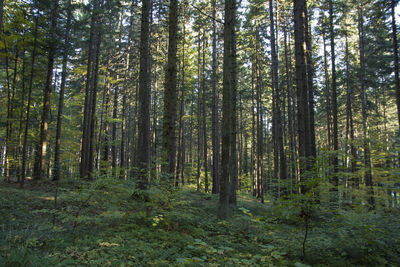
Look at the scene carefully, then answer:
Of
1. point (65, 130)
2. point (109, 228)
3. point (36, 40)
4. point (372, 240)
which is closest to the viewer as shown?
point (372, 240)

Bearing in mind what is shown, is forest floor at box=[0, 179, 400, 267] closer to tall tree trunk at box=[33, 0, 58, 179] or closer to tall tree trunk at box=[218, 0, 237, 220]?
tall tree trunk at box=[218, 0, 237, 220]

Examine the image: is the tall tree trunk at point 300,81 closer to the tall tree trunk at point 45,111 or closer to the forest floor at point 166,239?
the forest floor at point 166,239

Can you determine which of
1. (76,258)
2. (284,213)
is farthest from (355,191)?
(76,258)

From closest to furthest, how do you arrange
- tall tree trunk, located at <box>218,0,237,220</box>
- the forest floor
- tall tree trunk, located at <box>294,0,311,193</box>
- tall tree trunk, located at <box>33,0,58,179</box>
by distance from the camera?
1. the forest floor
2. tall tree trunk, located at <box>218,0,237,220</box>
3. tall tree trunk, located at <box>294,0,311,193</box>
4. tall tree trunk, located at <box>33,0,58,179</box>

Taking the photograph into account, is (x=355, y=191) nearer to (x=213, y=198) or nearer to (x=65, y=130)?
(x=213, y=198)

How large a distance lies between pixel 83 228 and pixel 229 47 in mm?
7600

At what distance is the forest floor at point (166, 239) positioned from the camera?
368cm

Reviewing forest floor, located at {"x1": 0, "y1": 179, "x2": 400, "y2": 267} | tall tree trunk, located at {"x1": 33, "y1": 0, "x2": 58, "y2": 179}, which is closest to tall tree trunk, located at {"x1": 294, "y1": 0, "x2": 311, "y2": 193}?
forest floor, located at {"x1": 0, "y1": 179, "x2": 400, "y2": 267}

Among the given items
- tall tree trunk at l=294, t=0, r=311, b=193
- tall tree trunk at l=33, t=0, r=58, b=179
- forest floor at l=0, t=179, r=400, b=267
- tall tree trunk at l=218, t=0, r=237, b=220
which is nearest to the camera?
forest floor at l=0, t=179, r=400, b=267

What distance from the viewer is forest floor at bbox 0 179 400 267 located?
368cm

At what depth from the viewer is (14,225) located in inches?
227

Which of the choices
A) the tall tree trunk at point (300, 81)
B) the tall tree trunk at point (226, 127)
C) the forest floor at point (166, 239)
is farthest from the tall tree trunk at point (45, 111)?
the tall tree trunk at point (300, 81)

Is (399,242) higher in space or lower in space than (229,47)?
lower

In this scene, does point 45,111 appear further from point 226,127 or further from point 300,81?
point 300,81
